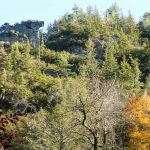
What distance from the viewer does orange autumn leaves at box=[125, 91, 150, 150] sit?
4356 cm

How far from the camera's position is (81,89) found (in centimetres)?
3825

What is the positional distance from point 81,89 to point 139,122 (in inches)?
368

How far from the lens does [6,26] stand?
481 feet

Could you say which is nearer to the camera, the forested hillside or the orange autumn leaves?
the forested hillside

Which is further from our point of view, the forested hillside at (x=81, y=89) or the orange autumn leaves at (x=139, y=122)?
the orange autumn leaves at (x=139, y=122)

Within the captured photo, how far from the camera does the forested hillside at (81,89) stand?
31.8 meters

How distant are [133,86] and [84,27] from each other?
41.2 metres

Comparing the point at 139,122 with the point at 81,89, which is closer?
the point at 81,89

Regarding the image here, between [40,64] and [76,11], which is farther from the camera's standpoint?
[76,11]

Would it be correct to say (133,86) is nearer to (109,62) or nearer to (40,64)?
(109,62)

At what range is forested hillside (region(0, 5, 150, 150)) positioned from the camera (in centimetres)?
3183

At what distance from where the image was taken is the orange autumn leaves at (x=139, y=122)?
43562 mm

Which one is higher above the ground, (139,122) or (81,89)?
(81,89)

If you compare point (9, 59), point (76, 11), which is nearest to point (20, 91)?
point (9, 59)
